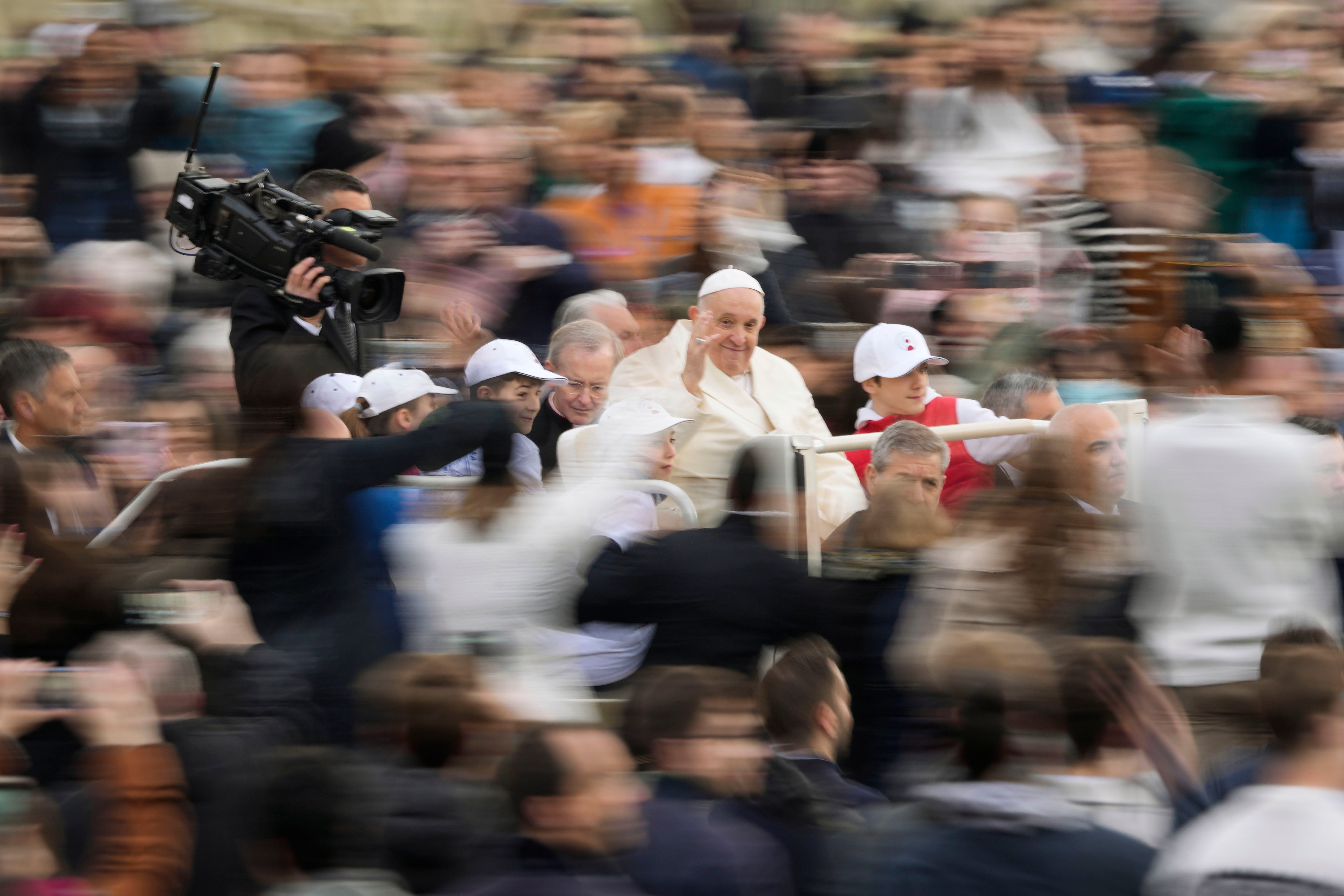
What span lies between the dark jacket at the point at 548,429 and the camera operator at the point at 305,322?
0.57 m

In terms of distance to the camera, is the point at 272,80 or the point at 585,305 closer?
the point at 585,305

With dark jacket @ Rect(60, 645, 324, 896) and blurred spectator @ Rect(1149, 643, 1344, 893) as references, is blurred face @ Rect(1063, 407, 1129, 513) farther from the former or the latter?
dark jacket @ Rect(60, 645, 324, 896)

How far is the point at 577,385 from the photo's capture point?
5.36 metres

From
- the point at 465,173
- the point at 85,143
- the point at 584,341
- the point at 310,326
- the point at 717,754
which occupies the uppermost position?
the point at 85,143

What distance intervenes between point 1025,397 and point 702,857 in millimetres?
2641

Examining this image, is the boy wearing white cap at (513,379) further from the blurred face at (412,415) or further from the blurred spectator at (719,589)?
the blurred spectator at (719,589)

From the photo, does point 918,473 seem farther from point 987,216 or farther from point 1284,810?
point 987,216

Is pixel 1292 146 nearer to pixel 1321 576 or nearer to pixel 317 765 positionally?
pixel 1321 576

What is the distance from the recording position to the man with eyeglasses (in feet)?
17.6

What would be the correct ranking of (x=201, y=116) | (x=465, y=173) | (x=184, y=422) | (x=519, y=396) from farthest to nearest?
(x=465, y=173), (x=519, y=396), (x=201, y=116), (x=184, y=422)

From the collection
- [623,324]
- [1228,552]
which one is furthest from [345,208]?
[1228,552]

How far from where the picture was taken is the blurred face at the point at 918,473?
4340 mm

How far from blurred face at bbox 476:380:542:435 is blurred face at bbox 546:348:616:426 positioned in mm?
146

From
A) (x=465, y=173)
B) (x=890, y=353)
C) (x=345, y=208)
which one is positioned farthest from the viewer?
(x=465, y=173)
